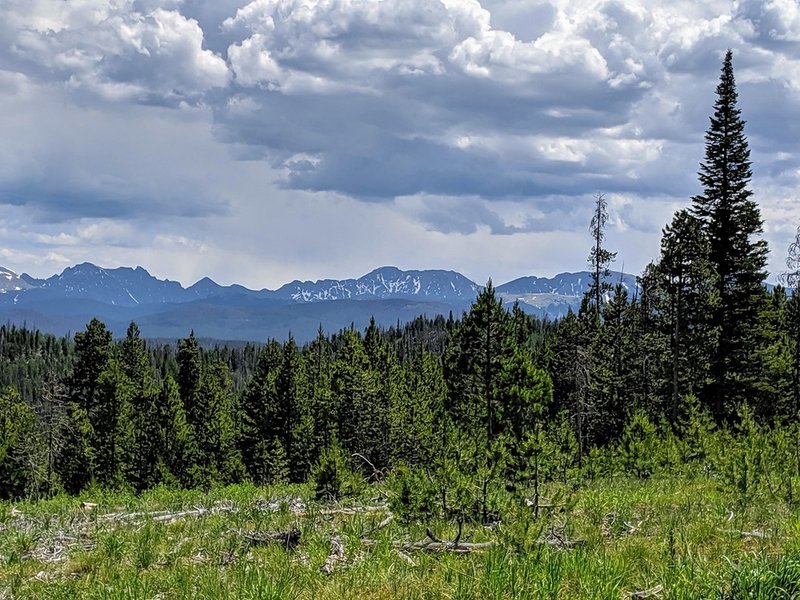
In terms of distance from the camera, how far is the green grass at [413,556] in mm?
5660

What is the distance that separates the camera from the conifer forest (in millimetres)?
6715

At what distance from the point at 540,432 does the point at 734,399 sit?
3000 centimetres

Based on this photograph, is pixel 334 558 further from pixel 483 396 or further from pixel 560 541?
pixel 483 396

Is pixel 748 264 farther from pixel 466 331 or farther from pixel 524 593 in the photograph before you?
pixel 524 593

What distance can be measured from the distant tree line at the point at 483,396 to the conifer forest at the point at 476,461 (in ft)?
0.48

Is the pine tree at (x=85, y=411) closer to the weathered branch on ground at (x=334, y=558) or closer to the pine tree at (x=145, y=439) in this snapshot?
the pine tree at (x=145, y=439)

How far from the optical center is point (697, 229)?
32.8 meters

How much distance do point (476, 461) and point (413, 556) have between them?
110 inches

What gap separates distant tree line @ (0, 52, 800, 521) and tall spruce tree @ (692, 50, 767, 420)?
3.1 inches

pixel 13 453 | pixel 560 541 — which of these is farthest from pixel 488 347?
pixel 13 453

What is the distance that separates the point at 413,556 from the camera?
781 cm

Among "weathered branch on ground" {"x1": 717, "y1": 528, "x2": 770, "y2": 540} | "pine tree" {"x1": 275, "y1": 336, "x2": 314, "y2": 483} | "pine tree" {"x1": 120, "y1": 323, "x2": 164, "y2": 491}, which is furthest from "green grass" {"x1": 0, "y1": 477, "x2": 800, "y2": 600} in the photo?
"pine tree" {"x1": 275, "y1": 336, "x2": 314, "y2": 483}

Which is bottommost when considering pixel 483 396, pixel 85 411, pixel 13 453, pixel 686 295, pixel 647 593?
pixel 13 453

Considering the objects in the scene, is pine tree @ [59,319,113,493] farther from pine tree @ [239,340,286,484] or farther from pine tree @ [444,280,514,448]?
pine tree @ [444,280,514,448]
